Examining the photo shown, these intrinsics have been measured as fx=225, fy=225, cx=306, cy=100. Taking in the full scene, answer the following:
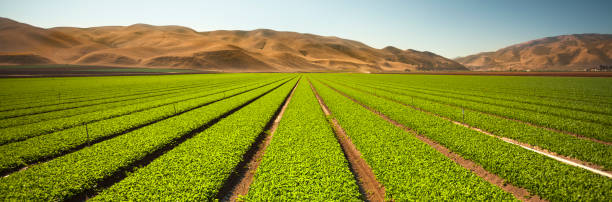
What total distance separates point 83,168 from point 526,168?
1187 cm

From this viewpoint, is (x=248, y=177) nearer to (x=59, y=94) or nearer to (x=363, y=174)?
(x=363, y=174)

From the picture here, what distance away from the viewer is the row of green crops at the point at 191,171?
4938mm

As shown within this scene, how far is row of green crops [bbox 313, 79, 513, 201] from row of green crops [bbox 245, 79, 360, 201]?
0.92 meters

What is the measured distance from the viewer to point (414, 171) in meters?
5.80

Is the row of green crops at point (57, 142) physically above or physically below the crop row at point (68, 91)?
below

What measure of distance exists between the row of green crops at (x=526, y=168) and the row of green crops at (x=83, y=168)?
1040 centimetres

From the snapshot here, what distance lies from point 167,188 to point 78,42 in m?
227

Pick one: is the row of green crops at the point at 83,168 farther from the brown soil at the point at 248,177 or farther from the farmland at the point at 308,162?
the brown soil at the point at 248,177

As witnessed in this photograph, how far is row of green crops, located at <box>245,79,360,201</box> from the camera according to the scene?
16.0 feet

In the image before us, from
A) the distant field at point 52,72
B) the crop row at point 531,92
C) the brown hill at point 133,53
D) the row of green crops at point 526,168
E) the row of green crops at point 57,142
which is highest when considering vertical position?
the brown hill at point 133,53

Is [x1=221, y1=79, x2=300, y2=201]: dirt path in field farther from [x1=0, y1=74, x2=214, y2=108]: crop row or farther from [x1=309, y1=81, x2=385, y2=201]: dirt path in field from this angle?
[x1=0, y1=74, x2=214, y2=108]: crop row

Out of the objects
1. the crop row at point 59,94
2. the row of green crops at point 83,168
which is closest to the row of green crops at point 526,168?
the row of green crops at point 83,168

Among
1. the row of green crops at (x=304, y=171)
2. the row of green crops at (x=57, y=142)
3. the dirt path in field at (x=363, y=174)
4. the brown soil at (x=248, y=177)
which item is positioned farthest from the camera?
the row of green crops at (x=57, y=142)

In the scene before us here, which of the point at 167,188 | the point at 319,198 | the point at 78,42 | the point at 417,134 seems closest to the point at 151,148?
the point at 167,188
